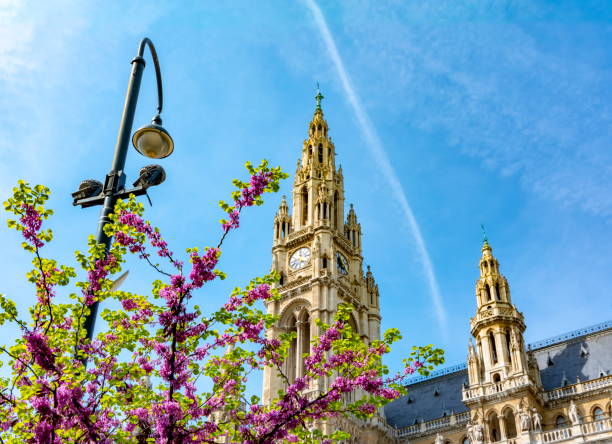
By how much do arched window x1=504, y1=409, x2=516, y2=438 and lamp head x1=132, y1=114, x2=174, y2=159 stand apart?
3597 centimetres

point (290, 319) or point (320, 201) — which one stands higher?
point (320, 201)

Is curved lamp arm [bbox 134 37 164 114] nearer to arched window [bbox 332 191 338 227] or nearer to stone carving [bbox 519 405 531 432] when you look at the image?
stone carving [bbox 519 405 531 432]

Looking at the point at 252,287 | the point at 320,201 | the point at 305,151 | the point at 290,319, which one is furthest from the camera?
the point at 305,151

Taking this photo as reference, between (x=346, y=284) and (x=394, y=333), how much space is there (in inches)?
1541

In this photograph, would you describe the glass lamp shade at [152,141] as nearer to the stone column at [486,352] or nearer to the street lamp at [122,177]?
the street lamp at [122,177]

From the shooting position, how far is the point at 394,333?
1470 cm

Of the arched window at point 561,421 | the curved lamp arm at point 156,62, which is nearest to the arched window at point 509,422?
the arched window at point 561,421

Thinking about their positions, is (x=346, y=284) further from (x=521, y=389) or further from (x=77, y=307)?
(x=77, y=307)

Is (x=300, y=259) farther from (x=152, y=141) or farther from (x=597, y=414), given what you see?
(x=152, y=141)

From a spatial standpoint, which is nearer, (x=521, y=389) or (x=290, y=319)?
(x=521, y=389)

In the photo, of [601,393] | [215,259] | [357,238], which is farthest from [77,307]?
[357,238]

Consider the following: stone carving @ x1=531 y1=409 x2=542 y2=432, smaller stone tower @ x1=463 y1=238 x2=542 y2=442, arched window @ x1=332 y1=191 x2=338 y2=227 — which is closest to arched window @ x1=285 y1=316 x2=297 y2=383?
arched window @ x1=332 y1=191 x2=338 y2=227

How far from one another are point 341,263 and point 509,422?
19.0m

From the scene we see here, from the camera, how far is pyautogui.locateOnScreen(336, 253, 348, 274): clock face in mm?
54719
